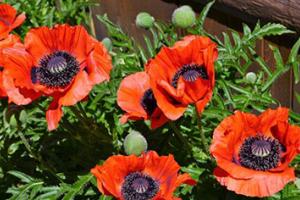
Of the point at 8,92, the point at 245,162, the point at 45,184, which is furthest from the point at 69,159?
the point at 245,162

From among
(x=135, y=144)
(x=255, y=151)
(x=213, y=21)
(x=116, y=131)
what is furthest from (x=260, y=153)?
(x=213, y=21)

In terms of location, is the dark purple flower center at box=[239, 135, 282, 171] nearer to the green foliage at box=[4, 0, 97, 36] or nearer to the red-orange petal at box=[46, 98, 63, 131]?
the red-orange petal at box=[46, 98, 63, 131]

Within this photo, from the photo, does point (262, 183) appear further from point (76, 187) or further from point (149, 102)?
point (76, 187)

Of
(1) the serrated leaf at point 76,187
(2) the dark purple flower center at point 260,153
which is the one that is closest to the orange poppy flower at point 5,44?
(1) the serrated leaf at point 76,187

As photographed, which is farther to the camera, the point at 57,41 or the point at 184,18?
the point at 184,18

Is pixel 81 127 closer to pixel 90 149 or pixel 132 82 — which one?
pixel 90 149

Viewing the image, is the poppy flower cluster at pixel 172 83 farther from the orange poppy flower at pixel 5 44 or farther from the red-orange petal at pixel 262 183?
the orange poppy flower at pixel 5 44
